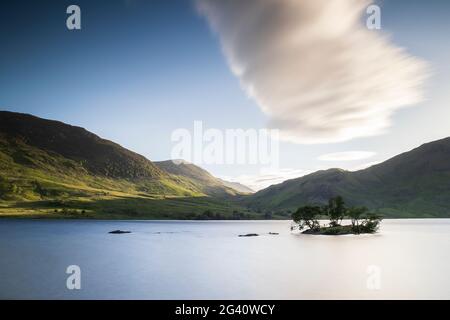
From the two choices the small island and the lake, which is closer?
the lake

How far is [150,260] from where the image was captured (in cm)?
8581

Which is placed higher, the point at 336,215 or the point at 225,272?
the point at 336,215

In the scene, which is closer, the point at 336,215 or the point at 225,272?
the point at 225,272

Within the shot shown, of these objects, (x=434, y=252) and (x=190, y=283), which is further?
(x=434, y=252)

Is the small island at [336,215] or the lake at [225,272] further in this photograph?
the small island at [336,215]

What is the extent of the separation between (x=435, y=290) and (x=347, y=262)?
28.9 m

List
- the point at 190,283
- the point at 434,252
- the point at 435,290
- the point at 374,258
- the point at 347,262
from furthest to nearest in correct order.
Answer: the point at 434,252 < the point at 374,258 < the point at 347,262 < the point at 190,283 < the point at 435,290
